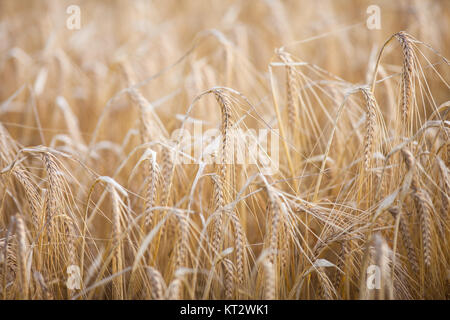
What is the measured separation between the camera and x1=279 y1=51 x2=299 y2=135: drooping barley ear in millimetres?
1221

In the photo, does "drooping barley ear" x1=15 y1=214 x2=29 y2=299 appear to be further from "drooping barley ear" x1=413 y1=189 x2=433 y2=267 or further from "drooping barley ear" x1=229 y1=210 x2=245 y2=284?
"drooping barley ear" x1=413 y1=189 x2=433 y2=267

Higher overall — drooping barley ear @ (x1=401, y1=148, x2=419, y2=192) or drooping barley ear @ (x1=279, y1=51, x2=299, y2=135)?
drooping barley ear @ (x1=279, y1=51, x2=299, y2=135)


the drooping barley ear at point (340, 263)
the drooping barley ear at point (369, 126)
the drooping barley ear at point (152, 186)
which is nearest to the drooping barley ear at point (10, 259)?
the drooping barley ear at point (152, 186)

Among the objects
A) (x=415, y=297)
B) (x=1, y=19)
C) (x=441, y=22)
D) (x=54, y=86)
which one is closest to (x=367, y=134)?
(x=415, y=297)

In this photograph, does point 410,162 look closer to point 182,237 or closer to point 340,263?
point 340,263

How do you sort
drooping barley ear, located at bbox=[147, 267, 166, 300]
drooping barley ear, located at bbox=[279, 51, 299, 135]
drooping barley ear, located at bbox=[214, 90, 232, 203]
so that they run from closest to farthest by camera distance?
1. drooping barley ear, located at bbox=[147, 267, 166, 300]
2. drooping barley ear, located at bbox=[214, 90, 232, 203]
3. drooping barley ear, located at bbox=[279, 51, 299, 135]

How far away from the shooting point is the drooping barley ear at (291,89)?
122 cm

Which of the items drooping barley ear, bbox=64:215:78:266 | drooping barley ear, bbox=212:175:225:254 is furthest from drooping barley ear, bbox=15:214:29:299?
drooping barley ear, bbox=212:175:225:254

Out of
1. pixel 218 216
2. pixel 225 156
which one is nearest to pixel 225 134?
pixel 225 156

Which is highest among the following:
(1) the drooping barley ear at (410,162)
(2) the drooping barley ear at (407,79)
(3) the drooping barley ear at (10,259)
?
(2) the drooping barley ear at (407,79)

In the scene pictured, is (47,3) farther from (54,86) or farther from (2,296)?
(2,296)

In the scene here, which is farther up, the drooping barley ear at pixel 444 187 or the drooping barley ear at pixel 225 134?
the drooping barley ear at pixel 225 134

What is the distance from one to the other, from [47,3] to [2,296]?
3.63 metres

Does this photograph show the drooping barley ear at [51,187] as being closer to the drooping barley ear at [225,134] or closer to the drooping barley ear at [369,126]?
the drooping barley ear at [225,134]
